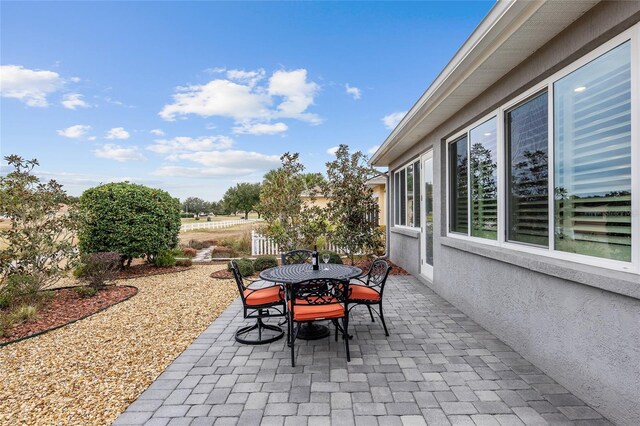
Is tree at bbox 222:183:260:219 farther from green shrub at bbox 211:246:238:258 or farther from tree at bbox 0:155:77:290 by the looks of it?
tree at bbox 0:155:77:290

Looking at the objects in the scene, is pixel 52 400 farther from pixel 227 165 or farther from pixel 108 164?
pixel 227 165

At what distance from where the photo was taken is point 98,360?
3496mm

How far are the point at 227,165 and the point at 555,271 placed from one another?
92.8 feet

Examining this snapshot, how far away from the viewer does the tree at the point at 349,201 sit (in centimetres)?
871

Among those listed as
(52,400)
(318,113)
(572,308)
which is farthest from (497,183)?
(318,113)

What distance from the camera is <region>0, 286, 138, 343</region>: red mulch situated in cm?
438

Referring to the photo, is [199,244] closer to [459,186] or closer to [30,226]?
[30,226]

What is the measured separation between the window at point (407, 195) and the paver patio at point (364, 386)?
4179mm

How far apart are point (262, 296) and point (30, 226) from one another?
4.67 m

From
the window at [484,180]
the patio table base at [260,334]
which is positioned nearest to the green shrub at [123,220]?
the patio table base at [260,334]

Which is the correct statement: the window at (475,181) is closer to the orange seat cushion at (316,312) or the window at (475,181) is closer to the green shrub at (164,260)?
the orange seat cushion at (316,312)

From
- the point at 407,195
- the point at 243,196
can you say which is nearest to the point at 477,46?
the point at 407,195

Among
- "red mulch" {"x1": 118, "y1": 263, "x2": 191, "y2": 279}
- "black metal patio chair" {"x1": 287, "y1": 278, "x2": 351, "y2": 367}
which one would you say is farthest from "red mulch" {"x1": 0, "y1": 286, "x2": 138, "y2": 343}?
"black metal patio chair" {"x1": 287, "y1": 278, "x2": 351, "y2": 367}

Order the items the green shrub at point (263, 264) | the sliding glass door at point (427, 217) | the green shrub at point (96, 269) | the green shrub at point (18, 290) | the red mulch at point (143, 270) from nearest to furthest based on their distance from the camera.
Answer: the green shrub at point (18, 290)
the green shrub at point (96, 269)
the sliding glass door at point (427, 217)
the red mulch at point (143, 270)
the green shrub at point (263, 264)
